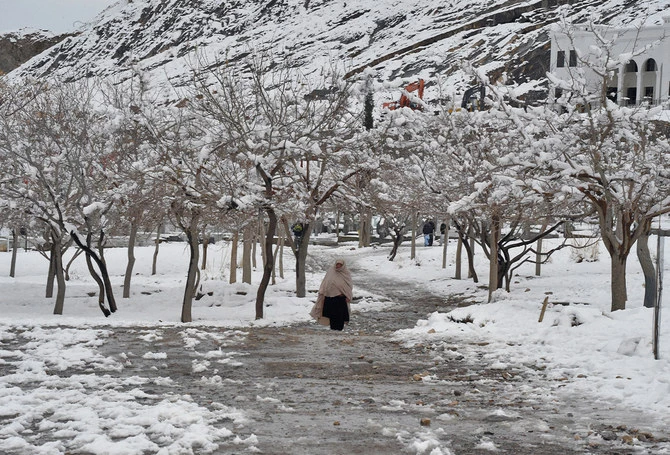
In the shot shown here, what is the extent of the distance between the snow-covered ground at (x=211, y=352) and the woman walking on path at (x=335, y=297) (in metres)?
1.16

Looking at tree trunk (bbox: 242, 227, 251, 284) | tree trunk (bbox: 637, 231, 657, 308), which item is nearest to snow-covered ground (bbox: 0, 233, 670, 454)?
tree trunk (bbox: 242, 227, 251, 284)

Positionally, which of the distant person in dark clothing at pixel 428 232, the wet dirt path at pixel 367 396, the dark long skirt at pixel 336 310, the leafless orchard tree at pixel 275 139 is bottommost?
the wet dirt path at pixel 367 396

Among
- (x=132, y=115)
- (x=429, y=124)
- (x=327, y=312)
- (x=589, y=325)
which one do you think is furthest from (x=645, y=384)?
(x=429, y=124)

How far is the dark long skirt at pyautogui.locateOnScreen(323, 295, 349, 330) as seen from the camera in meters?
13.9

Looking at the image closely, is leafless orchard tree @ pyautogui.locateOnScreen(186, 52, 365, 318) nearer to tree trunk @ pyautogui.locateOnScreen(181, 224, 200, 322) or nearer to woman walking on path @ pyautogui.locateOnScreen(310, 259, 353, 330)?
tree trunk @ pyautogui.locateOnScreen(181, 224, 200, 322)

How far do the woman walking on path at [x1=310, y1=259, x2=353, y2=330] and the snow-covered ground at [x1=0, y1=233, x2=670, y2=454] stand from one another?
1165 mm

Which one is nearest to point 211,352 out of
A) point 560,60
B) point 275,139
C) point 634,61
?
point 275,139

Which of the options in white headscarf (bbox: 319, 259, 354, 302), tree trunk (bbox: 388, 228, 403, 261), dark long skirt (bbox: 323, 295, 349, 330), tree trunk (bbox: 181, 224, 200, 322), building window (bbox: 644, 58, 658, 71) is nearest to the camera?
white headscarf (bbox: 319, 259, 354, 302)

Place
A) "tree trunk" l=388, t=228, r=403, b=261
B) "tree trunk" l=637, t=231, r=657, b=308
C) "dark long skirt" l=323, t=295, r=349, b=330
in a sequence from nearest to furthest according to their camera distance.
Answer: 1. "dark long skirt" l=323, t=295, r=349, b=330
2. "tree trunk" l=637, t=231, r=657, b=308
3. "tree trunk" l=388, t=228, r=403, b=261

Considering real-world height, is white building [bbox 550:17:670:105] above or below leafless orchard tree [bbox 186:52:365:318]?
above

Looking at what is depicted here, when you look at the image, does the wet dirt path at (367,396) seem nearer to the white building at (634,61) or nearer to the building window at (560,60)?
the white building at (634,61)

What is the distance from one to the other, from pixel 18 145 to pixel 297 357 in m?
12.9

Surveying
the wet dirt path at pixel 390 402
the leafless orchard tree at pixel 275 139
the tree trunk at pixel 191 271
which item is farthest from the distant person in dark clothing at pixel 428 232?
the wet dirt path at pixel 390 402

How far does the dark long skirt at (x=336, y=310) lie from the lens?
1389 cm
